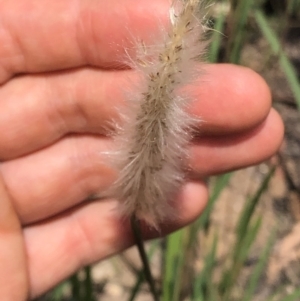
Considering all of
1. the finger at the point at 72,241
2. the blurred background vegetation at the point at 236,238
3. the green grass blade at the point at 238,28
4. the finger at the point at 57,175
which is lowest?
the blurred background vegetation at the point at 236,238

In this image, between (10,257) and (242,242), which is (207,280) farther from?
(10,257)

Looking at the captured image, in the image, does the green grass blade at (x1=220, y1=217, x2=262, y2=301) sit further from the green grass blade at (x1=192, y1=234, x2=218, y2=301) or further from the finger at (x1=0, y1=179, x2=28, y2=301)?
the finger at (x1=0, y1=179, x2=28, y2=301)

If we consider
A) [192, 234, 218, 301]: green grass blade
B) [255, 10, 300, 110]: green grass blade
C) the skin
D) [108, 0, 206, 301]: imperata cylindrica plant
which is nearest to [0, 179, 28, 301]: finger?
the skin

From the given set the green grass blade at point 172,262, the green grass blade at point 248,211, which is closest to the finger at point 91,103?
the green grass blade at point 248,211

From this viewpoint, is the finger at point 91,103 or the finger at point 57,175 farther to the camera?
the finger at point 57,175

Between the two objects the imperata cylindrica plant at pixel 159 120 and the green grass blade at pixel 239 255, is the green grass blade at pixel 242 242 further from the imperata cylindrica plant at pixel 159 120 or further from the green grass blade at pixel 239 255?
the imperata cylindrica plant at pixel 159 120

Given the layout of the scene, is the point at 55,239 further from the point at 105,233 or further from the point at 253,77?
the point at 253,77

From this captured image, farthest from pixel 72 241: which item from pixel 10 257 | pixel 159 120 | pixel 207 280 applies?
pixel 159 120
